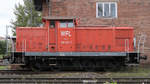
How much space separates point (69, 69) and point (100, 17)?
5277 millimetres

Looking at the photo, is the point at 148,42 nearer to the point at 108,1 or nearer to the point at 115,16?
the point at 115,16

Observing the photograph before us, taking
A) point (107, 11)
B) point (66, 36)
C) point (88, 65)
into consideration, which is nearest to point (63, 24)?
point (66, 36)

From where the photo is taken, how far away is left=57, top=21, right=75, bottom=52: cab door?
1101 cm

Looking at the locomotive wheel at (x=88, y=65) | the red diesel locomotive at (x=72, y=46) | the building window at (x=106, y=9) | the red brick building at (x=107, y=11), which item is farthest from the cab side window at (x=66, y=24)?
the building window at (x=106, y=9)

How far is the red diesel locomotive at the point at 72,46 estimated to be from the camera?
11.0m

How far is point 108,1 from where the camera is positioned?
14742 millimetres

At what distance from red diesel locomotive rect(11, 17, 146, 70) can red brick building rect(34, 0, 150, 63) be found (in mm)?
3469

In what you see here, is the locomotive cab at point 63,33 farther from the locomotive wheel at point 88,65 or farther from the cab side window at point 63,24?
the locomotive wheel at point 88,65

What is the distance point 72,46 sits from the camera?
437 inches

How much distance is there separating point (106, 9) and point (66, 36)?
5.41 meters

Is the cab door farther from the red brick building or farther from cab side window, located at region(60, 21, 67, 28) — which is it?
the red brick building

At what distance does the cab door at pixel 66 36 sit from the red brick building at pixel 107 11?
156 inches

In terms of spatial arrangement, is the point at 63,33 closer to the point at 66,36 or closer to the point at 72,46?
the point at 66,36

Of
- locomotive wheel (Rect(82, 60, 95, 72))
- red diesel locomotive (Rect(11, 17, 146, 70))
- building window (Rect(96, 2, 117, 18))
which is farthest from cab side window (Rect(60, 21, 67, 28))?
building window (Rect(96, 2, 117, 18))
